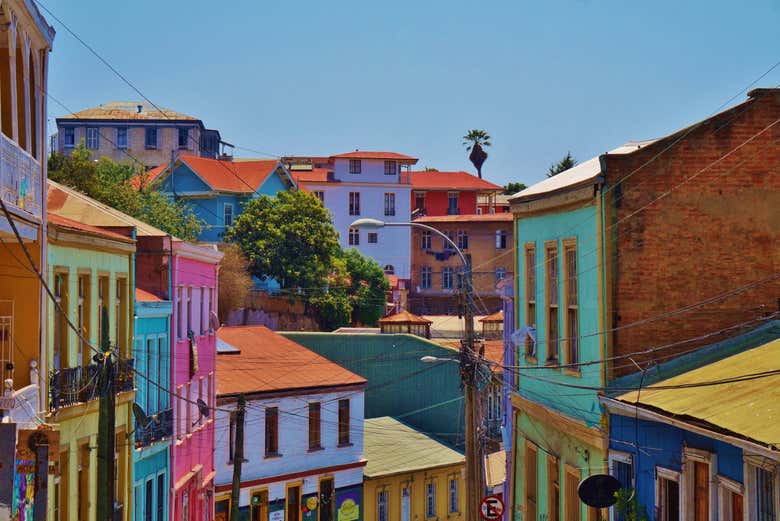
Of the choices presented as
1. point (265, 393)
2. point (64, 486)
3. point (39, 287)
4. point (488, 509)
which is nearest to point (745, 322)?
point (488, 509)

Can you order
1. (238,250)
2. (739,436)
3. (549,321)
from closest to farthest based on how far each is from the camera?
(739,436)
(549,321)
(238,250)

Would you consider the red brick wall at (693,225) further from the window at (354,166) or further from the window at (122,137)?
the window at (122,137)

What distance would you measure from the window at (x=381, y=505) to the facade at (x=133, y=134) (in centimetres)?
4791

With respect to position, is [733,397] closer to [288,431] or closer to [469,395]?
[469,395]

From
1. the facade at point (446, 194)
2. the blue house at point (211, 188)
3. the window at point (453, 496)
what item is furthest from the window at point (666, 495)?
the facade at point (446, 194)

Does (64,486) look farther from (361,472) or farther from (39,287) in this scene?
(361,472)

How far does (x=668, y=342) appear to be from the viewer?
1861 centimetres

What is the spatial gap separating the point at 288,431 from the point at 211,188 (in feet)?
95.8

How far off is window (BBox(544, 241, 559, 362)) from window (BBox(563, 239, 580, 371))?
0.66 meters

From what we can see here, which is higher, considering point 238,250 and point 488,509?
point 238,250

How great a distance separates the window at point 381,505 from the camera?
45688 millimetres

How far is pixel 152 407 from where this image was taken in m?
30.1

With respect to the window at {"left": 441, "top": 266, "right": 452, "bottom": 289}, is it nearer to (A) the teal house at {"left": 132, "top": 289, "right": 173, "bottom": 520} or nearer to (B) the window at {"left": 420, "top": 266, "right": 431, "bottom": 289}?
(B) the window at {"left": 420, "top": 266, "right": 431, "bottom": 289}

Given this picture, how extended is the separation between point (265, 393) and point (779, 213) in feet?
81.9
